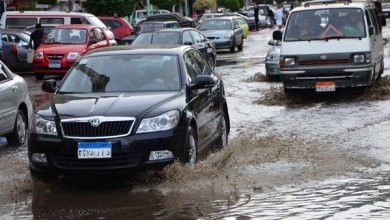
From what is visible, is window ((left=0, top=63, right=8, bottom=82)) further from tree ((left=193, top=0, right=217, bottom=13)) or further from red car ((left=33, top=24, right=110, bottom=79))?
tree ((left=193, top=0, right=217, bottom=13))

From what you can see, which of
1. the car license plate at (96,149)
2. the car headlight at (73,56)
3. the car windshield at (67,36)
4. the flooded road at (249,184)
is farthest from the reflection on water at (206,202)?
the car windshield at (67,36)

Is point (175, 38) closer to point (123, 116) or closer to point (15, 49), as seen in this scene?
point (15, 49)

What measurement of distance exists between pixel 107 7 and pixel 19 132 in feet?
103

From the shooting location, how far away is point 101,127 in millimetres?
8258

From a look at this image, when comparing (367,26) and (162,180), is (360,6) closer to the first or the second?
(367,26)

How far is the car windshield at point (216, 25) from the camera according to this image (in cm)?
3605

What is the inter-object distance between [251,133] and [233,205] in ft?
16.1

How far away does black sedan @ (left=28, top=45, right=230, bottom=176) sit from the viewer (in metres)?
8.25

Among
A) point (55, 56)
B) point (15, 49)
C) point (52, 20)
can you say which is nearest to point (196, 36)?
point (55, 56)

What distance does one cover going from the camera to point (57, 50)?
23750 mm

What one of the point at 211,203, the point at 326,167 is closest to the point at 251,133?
the point at 326,167

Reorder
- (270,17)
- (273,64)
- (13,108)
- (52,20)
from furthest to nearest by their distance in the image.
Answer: (270,17), (52,20), (273,64), (13,108)

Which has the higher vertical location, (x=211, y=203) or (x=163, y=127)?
(x=163, y=127)

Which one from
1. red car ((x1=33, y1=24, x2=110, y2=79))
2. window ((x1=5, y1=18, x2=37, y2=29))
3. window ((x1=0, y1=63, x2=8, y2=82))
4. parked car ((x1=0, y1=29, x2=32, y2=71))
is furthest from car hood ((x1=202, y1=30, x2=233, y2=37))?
window ((x1=0, y1=63, x2=8, y2=82))
